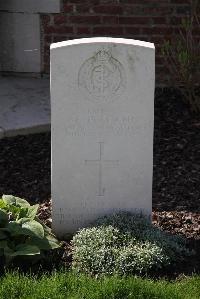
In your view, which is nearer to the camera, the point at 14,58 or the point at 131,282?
the point at 131,282

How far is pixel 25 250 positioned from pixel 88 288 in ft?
1.75

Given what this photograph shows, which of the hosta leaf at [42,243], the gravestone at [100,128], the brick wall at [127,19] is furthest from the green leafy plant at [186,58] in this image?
the hosta leaf at [42,243]

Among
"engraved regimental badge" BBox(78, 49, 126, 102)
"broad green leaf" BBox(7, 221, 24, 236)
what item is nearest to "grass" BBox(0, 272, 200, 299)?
"broad green leaf" BBox(7, 221, 24, 236)

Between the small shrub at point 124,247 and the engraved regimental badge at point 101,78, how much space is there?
80 centimetres

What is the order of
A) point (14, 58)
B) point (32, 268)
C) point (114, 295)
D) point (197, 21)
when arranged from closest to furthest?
point (114, 295)
point (32, 268)
point (197, 21)
point (14, 58)

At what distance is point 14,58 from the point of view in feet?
27.9

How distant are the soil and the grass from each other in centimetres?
44

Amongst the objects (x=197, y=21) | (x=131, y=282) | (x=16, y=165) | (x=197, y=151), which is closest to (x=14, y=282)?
(x=131, y=282)

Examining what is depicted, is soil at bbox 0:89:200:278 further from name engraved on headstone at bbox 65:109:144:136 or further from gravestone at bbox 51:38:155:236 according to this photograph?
name engraved on headstone at bbox 65:109:144:136

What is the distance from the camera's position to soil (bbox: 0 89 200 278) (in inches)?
211

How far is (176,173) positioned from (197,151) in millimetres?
484

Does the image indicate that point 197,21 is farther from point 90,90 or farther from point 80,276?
point 80,276

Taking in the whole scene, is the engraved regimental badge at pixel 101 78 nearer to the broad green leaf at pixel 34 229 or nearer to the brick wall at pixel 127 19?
the broad green leaf at pixel 34 229

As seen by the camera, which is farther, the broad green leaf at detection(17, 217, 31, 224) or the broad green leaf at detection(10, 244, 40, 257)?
the broad green leaf at detection(17, 217, 31, 224)
